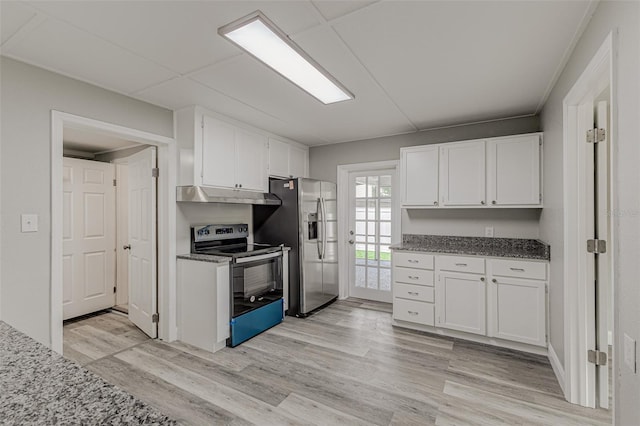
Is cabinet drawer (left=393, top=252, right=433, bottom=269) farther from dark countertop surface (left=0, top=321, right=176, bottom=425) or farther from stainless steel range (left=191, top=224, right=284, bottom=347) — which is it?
dark countertop surface (left=0, top=321, right=176, bottom=425)

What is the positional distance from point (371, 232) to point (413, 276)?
3.88ft

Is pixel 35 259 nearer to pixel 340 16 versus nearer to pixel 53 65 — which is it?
pixel 53 65

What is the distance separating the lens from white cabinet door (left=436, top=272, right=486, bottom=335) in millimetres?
3072

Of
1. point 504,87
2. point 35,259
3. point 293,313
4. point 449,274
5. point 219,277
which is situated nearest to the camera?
point 35,259

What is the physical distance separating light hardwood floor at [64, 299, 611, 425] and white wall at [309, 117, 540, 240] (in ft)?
4.34

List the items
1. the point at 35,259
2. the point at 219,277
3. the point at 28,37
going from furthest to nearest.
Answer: the point at 219,277
the point at 35,259
the point at 28,37

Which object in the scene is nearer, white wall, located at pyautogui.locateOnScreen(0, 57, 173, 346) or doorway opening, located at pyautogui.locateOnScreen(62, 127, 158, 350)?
white wall, located at pyautogui.locateOnScreen(0, 57, 173, 346)

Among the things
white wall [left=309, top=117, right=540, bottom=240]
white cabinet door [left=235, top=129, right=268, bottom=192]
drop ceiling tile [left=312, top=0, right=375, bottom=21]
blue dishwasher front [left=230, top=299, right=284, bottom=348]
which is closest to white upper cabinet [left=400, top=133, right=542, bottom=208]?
white wall [left=309, top=117, right=540, bottom=240]

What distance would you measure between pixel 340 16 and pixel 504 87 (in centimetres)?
178

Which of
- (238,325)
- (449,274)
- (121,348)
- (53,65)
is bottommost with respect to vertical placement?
(121,348)

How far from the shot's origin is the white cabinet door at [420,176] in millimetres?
3594

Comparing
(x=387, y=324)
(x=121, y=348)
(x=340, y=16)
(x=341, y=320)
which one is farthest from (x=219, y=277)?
(x=340, y=16)

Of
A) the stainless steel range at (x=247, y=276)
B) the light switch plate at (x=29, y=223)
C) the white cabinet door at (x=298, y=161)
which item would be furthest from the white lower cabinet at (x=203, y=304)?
the white cabinet door at (x=298, y=161)

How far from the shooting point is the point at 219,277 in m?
2.90
